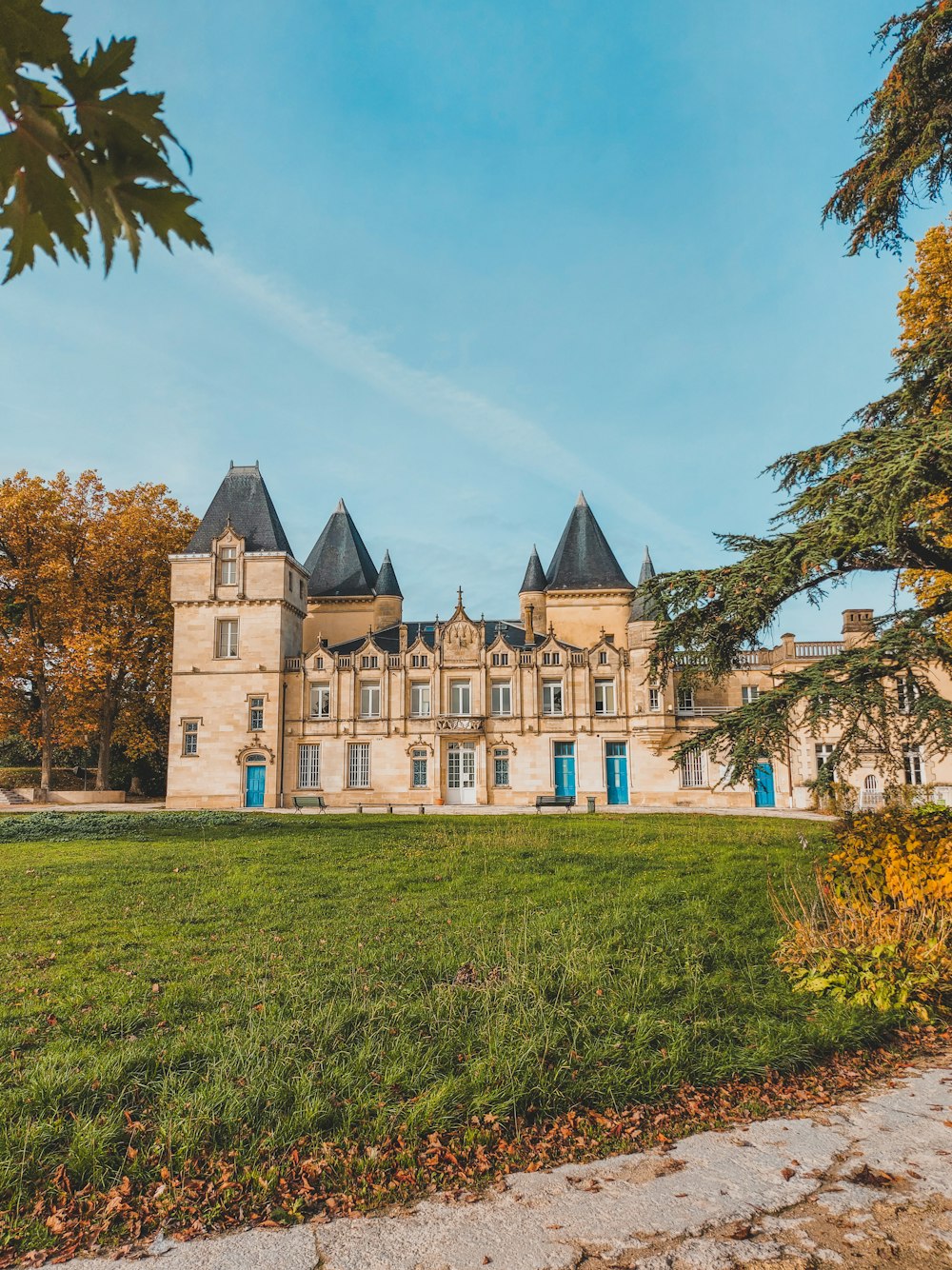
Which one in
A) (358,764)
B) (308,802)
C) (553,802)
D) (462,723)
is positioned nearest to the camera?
(553,802)

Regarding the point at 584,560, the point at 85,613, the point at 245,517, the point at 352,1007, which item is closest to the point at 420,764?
the point at 584,560

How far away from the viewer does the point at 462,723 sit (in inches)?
1313

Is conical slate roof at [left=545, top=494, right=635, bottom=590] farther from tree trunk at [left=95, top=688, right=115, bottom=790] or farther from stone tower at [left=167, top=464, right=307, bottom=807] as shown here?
tree trunk at [left=95, top=688, right=115, bottom=790]

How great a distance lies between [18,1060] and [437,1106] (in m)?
2.49

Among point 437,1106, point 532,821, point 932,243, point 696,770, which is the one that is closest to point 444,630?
point 696,770

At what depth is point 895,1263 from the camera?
3.02 m

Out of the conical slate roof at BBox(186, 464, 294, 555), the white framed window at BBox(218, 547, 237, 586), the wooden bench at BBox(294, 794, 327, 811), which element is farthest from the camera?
the conical slate roof at BBox(186, 464, 294, 555)

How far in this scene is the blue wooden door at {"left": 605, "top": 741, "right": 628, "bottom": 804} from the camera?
32.7 metres

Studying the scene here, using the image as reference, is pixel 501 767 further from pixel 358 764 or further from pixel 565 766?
pixel 358 764

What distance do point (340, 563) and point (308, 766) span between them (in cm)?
1210

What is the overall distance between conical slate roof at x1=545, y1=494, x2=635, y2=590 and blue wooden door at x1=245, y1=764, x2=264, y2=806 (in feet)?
50.6

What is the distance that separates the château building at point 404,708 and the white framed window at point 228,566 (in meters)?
0.04

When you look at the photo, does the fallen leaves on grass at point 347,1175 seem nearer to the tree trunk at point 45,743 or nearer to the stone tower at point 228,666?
the stone tower at point 228,666

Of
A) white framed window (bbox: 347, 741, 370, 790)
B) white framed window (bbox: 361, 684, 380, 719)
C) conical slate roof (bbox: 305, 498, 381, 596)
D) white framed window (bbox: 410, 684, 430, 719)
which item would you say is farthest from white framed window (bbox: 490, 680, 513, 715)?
conical slate roof (bbox: 305, 498, 381, 596)
